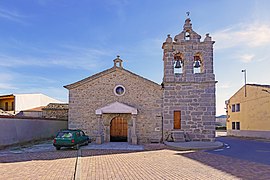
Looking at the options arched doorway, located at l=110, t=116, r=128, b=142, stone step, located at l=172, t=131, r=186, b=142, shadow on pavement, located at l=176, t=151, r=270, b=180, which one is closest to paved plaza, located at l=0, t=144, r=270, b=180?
shadow on pavement, located at l=176, t=151, r=270, b=180

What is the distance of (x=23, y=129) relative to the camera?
16859 mm

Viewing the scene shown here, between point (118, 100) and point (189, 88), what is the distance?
5331 mm

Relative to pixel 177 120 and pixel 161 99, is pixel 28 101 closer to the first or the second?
pixel 161 99

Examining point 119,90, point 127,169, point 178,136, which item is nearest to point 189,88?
point 178,136

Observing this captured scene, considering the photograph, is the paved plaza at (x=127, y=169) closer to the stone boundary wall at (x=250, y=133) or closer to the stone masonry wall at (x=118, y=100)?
the stone masonry wall at (x=118, y=100)

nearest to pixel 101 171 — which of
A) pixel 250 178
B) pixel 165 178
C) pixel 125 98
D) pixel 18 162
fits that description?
pixel 165 178

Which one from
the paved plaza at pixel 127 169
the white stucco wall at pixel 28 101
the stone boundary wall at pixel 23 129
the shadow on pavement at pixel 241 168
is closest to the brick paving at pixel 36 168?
the paved plaza at pixel 127 169

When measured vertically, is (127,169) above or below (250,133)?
above

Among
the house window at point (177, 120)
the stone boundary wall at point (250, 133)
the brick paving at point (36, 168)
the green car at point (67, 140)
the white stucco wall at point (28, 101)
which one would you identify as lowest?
the stone boundary wall at point (250, 133)

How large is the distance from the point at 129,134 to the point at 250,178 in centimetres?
1108

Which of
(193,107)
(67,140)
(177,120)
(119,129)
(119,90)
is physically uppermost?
(119,90)

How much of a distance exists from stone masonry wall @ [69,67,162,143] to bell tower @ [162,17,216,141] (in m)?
0.88

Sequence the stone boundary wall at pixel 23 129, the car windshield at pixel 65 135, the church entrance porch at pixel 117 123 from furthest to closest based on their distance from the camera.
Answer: the church entrance porch at pixel 117 123 < the stone boundary wall at pixel 23 129 < the car windshield at pixel 65 135

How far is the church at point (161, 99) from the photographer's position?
17.6 m
